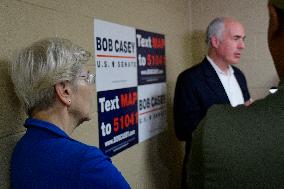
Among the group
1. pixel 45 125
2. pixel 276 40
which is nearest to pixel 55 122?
pixel 45 125

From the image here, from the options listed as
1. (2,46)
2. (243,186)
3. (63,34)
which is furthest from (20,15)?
(243,186)

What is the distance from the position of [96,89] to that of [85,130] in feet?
0.73

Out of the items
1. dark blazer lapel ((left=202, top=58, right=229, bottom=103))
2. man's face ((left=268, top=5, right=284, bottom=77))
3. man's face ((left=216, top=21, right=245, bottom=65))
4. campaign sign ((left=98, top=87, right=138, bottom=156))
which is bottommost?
campaign sign ((left=98, top=87, right=138, bottom=156))

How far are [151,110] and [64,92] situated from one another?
1311mm

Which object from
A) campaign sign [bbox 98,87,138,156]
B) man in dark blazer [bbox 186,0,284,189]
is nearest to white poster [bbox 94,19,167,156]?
campaign sign [bbox 98,87,138,156]

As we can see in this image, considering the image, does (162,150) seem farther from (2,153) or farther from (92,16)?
(2,153)

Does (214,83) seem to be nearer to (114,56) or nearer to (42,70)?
(114,56)

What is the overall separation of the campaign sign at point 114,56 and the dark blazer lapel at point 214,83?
503 millimetres

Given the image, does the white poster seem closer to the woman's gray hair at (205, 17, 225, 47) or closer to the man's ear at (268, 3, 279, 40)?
the woman's gray hair at (205, 17, 225, 47)

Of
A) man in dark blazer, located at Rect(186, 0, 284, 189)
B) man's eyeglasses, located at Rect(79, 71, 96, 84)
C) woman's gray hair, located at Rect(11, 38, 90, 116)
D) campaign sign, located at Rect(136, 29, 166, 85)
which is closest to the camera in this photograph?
man in dark blazer, located at Rect(186, 0, 284, 189)

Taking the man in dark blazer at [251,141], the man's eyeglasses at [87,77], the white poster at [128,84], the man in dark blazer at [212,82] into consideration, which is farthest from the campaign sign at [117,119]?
the man in dark blazer at [251,141]

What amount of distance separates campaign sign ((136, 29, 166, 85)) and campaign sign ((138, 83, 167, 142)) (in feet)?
0.19

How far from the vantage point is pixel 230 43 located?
8.27ft

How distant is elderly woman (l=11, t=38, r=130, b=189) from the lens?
3.25 ft
